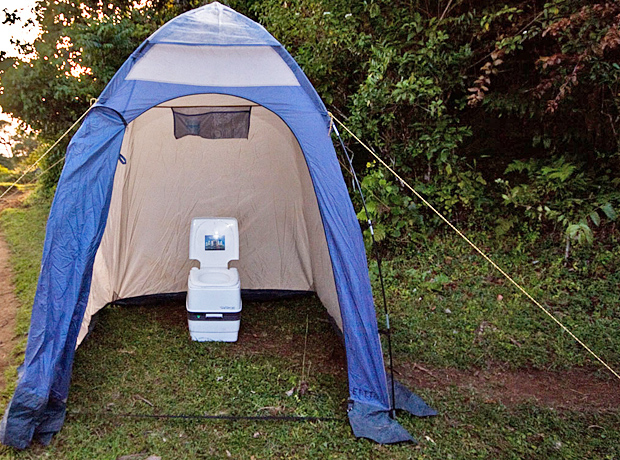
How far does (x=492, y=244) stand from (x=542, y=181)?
0.71 meters

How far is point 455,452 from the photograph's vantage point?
247 centimetres

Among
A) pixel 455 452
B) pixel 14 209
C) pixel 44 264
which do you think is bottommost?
pixel 14 209

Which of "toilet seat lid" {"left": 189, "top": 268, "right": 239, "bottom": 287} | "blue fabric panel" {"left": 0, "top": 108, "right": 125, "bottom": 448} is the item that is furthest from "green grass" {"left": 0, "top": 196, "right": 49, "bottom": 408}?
"toilet seat lid" {"left": 189, "top": 268, "right": 239, "bottom": 287}

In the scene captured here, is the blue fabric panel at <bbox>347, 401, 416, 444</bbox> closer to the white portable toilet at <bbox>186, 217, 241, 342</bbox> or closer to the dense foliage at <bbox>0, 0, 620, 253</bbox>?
the white portable toilet at <bbox>186, 217, 241, 342</bbox>

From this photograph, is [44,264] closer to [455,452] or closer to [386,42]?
[455,452]

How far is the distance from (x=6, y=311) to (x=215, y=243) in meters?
1.88

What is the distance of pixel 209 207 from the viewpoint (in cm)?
420

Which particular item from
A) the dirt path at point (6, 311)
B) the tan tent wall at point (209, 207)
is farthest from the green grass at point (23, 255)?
the tan tent wall at point (209, 207)

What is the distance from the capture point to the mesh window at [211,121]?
374 cm

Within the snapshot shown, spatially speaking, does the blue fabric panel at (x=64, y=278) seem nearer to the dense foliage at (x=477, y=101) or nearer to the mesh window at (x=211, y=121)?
the mesh window at (x=211, y=121)

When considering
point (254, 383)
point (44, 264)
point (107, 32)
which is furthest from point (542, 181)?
point (107, 32)

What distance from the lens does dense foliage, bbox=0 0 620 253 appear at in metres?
3.57

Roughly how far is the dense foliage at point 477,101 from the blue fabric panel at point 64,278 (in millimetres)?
2396

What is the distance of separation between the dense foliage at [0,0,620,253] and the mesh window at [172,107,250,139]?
1130 millimetres
